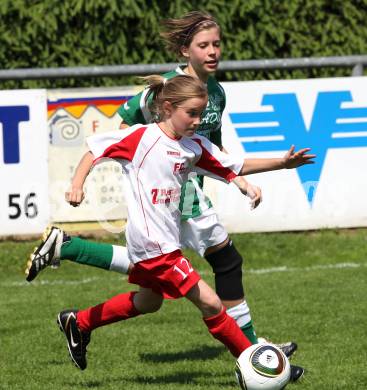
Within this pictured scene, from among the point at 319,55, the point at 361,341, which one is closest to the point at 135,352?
the point at 361,341

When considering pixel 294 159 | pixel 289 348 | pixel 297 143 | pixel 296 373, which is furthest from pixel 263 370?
pixel 297 143

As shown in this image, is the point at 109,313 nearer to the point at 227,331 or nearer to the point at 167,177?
the point at 227,331

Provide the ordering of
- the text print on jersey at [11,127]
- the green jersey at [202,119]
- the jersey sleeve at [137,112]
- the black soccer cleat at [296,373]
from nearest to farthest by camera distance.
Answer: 1. the black soccer cleat at [296,373]
2. the green jersey at [202,119]
3. the jersey sleeve at [137,112]
4. the text print on jersey at [11,127]

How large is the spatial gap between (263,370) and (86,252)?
5.31 feet

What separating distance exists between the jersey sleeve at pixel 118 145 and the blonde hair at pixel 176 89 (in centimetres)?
21

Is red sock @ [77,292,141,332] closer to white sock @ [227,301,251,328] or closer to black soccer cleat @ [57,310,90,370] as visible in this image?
black soccer cleat @ [57,310,90,370]

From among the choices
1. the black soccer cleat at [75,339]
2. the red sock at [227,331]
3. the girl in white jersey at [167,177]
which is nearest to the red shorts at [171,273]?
the girl in white jersey at [167,177]

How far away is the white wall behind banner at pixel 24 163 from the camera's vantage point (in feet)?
35.1

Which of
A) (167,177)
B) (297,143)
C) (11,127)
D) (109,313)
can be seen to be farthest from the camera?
(297,143)

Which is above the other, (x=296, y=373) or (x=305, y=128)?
(x=296, y=373)

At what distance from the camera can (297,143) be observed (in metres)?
11.0

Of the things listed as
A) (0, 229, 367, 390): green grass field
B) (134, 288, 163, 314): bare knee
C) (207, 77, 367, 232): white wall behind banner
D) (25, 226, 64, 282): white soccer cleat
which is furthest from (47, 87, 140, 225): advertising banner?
(134, 288, 163, 314): bare knee

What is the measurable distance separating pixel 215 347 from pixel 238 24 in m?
5.68

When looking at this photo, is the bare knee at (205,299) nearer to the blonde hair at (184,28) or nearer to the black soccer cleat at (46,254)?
the black soccer cleat at (46,254)
